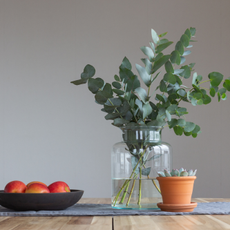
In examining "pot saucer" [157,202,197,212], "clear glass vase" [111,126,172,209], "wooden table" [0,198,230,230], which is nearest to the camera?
"wooden table" [0,198,230,230]

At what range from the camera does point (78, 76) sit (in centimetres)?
277

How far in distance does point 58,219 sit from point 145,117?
1.29 feet

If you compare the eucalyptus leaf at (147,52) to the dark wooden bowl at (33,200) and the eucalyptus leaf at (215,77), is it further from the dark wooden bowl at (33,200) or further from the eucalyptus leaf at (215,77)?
the dark wooden bowl at (33,200)

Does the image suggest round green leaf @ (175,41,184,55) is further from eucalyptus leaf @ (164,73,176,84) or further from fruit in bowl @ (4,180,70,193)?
fruit in bowl @ (4,180,70,193)

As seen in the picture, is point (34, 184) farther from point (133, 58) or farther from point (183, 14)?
point (183, 14)

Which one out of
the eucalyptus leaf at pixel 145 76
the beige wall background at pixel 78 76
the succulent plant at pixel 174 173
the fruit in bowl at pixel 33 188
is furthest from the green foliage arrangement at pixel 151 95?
the beige wall background at pixel 78 76

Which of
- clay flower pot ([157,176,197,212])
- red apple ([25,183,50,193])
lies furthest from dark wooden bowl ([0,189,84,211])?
clay flower pot ([157,176,197,212])

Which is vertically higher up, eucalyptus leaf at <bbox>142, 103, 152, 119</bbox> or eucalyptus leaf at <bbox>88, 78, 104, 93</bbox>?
eucalyptus leaf at <bbox>88, 78, 104, 93</bbox>

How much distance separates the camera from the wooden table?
67 cm

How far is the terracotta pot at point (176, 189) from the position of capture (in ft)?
2.92

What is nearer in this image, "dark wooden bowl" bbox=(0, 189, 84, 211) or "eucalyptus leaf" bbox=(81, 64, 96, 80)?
"dark wooden bowl" bbox=(0, 189, 84, 211)

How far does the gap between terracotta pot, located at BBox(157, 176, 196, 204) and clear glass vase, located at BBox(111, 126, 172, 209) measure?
8 centimetres

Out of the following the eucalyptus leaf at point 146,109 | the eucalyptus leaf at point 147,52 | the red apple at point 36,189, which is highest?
the eucalyptus leaf at point 147,52

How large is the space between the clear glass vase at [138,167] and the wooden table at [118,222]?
0.58ft
